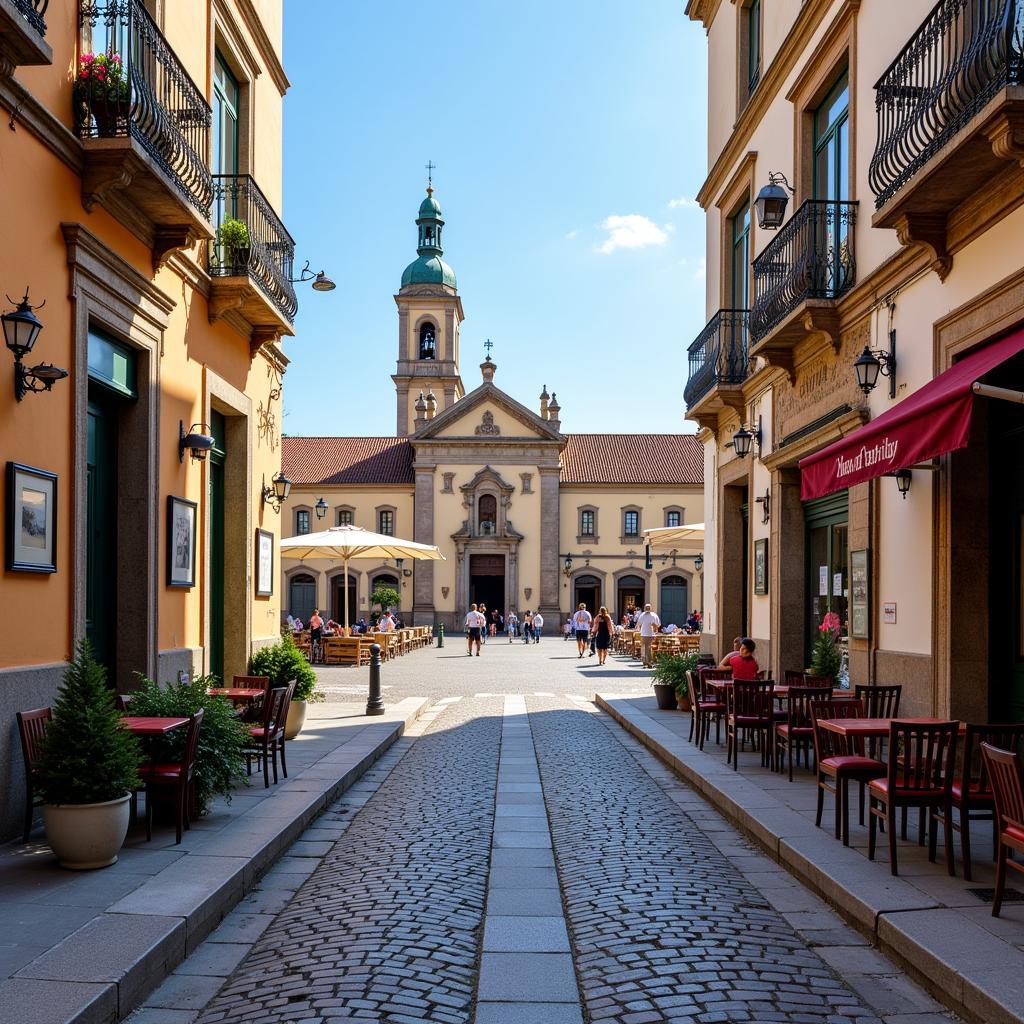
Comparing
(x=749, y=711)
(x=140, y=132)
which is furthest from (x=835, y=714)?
(x=140, y=132)

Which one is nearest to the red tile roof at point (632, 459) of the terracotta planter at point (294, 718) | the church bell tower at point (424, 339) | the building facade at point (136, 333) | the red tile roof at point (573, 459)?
the red tile roof at point (573, 459)

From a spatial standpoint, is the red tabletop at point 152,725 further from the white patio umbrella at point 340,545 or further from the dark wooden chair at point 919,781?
the white patio umbrella at point 340,545

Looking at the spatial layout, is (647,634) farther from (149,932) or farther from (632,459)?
(632,459)

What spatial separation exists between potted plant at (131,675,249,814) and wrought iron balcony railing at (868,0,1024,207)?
6.65 metres

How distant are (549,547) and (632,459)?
7515 millimetres

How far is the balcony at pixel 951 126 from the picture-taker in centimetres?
715

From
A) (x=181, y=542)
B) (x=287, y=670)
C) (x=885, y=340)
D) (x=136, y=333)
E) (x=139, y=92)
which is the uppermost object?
(x=139, y=92)

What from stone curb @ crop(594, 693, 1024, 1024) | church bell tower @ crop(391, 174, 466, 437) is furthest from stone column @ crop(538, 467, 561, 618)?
stone curb @ crop(594, 693, 1024, 1024)

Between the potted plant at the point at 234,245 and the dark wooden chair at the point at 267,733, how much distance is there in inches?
199

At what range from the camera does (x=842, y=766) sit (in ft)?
24.0

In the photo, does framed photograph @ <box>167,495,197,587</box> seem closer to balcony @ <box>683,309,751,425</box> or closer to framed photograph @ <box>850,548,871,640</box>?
framed photograph @ <box>850,548,871,640</box>

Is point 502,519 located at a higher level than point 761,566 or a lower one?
higher

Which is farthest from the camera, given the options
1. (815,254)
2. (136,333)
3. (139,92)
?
(815,254)

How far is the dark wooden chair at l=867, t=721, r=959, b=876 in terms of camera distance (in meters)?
6.43
